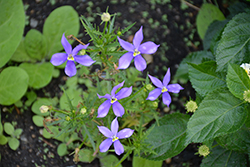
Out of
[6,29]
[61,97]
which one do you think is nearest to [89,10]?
[6,29]

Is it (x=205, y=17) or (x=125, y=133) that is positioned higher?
(x=205, y=17)

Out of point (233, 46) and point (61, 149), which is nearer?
point (233, 46)

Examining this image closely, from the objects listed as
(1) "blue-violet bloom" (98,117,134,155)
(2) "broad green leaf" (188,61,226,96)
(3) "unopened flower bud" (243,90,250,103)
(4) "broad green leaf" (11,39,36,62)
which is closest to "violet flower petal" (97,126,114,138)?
(1) "blue-violet bloom" (98,117,134,155)

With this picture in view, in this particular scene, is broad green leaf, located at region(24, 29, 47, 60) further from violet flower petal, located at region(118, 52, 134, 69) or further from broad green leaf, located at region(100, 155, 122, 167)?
violet flower petal, located at region(118, 52, 134, 69)

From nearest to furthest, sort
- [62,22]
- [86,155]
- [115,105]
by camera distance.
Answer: [115,105] < [86,155] < [62,22]

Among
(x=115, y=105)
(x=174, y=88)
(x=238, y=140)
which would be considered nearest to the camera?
(x=115, y=105)

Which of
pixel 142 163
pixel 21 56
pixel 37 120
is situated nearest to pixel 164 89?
pixel 142 163

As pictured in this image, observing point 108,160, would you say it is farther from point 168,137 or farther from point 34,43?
point 34,43
